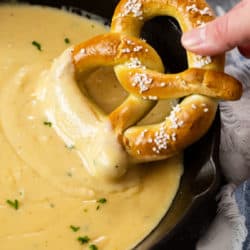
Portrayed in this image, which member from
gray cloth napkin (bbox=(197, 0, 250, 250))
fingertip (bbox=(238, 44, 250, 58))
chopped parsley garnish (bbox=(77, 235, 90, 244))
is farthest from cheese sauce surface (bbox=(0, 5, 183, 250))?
fingertip (bbox=(238, 44, 250, 58))

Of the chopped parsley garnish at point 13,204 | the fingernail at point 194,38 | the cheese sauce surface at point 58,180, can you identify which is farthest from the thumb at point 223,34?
the chopped parsley garnish at point 13,204

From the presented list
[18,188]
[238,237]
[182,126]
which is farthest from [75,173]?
[238,237]

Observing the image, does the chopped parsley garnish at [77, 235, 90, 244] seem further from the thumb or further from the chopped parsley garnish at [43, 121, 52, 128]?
the thumb

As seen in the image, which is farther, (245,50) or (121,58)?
(245,50)

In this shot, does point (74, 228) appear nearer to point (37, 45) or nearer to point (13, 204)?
point (13, 204)

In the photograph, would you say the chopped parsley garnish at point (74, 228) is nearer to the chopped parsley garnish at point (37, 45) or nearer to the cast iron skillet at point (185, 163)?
the cast iron skillet at point (185, 163)

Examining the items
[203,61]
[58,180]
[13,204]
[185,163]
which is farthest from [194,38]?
[13,204]
